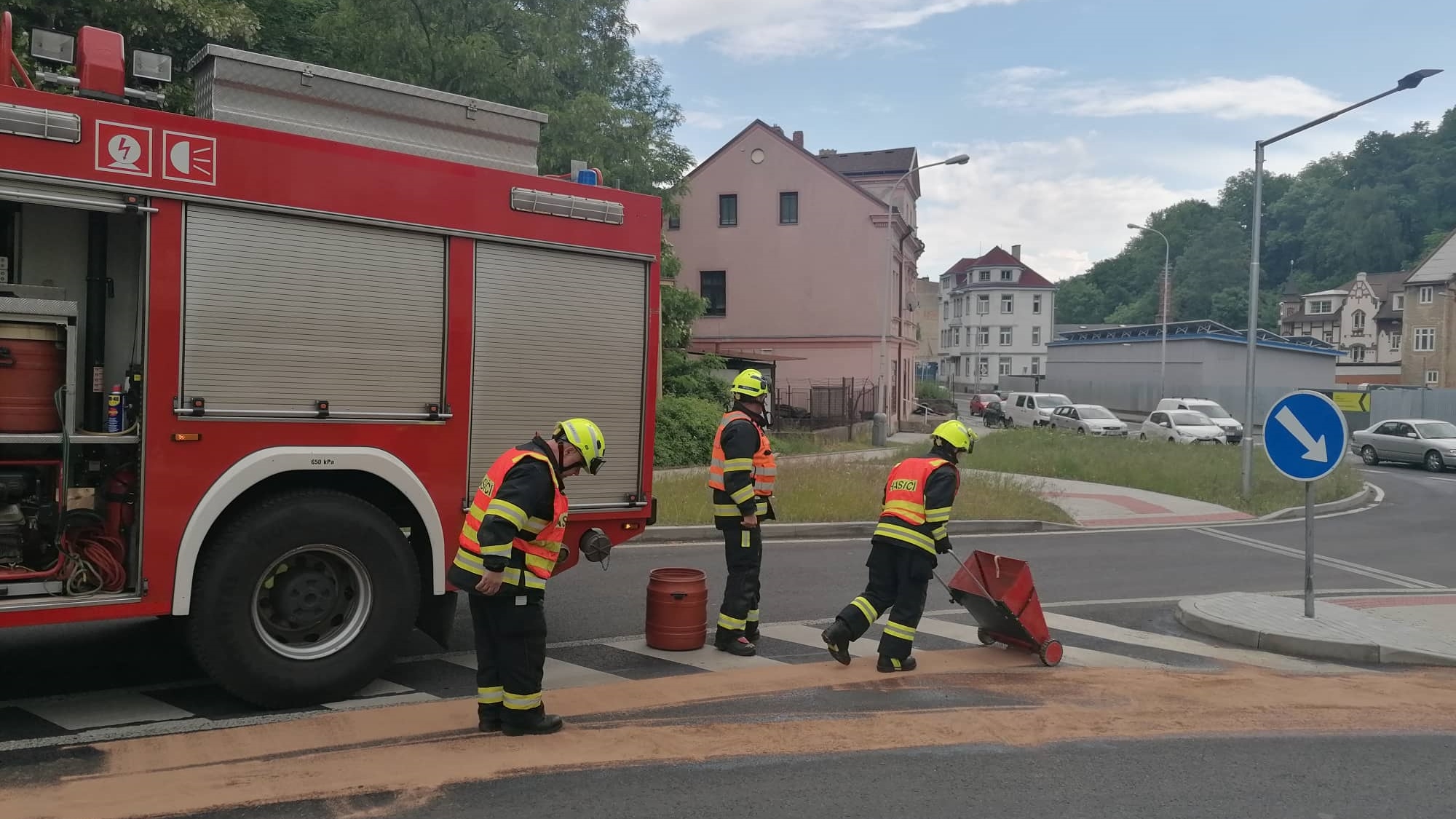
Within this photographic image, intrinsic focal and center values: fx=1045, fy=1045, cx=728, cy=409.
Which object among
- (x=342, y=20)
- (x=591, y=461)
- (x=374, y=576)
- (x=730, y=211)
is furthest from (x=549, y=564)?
(x=730, y=211)

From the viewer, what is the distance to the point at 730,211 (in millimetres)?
42156

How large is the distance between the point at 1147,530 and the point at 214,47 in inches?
523

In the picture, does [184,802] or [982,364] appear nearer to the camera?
[184,802]

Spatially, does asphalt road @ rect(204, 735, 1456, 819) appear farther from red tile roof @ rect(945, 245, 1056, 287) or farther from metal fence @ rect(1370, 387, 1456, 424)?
red tile roof @ rect(945, 245, 1056, 287)

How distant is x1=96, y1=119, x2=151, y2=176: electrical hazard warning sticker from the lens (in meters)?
4.83

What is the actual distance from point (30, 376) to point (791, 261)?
123 ft

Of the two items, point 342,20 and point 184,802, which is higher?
point 342,20

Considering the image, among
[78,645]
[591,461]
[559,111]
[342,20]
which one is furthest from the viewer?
[559,111]

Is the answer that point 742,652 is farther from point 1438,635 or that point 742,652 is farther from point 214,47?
point 1438,635

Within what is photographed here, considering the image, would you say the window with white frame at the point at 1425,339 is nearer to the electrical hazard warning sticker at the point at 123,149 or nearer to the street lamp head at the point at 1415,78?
the street lamp head at the point at 1415,78

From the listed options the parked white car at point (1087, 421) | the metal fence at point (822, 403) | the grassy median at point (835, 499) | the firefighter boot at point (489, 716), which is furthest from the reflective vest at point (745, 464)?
the parked white car at point (1087, 421)

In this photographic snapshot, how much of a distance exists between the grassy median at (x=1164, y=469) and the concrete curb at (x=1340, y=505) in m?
0.18

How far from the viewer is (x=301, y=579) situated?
544 centimetres

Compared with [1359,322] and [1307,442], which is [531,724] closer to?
[1307,442]
